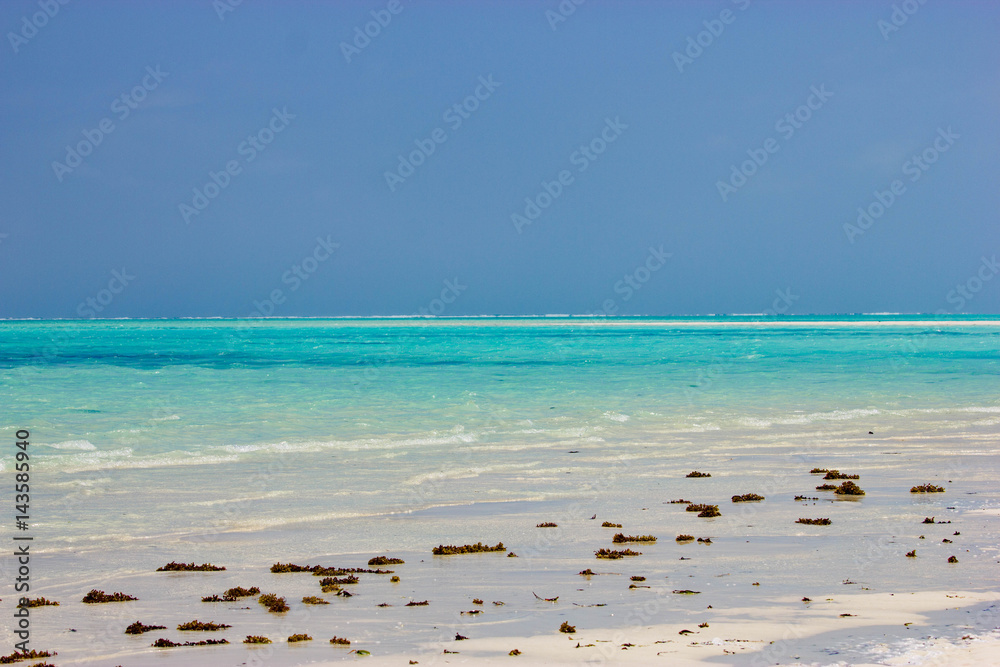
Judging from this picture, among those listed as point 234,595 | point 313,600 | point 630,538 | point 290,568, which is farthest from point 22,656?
point 630,538

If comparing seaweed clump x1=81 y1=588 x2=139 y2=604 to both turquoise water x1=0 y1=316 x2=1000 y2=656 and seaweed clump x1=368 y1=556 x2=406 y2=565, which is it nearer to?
turquoise water x1=0 y1=316 x2=1000 y2=656

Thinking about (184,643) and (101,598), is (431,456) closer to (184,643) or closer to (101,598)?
(101,598)

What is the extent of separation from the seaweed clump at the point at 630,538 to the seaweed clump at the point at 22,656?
244 inches

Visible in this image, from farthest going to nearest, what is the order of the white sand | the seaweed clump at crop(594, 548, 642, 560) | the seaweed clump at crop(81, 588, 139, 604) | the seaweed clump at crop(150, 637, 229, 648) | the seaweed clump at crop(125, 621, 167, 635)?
the seaweed clump at crop(594, 548, 642, 560) → the seaweed clump at crop(81, 588, 139, 604) → the seaweed clump at crop(125, 621, 167, 635) → the seaweed clump at crop(150, 637, 229, 648) → the white sand

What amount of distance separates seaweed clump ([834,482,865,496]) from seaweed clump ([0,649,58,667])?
11.4m

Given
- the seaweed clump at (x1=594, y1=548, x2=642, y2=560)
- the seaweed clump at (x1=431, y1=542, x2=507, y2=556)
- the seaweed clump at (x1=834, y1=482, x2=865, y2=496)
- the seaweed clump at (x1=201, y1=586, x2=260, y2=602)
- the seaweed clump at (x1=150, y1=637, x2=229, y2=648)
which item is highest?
the seaweed clump at (x1=834, y1=482, x2=865, y2=496)

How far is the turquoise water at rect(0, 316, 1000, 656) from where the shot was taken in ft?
37.0

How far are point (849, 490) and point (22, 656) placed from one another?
38.5 ft

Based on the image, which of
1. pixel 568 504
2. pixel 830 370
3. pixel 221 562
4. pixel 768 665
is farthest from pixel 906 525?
pixel 830 370

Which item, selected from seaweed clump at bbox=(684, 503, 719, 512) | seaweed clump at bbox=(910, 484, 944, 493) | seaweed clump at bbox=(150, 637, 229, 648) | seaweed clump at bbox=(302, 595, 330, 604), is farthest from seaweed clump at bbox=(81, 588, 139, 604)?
seaweed clump at bbox=(910, 484, 944, 493)

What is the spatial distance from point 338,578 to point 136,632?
2.20 m

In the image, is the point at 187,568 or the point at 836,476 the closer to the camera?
the point at 187,568

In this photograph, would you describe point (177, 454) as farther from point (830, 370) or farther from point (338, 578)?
point (830, 370)

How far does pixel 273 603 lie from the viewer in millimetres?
8227
